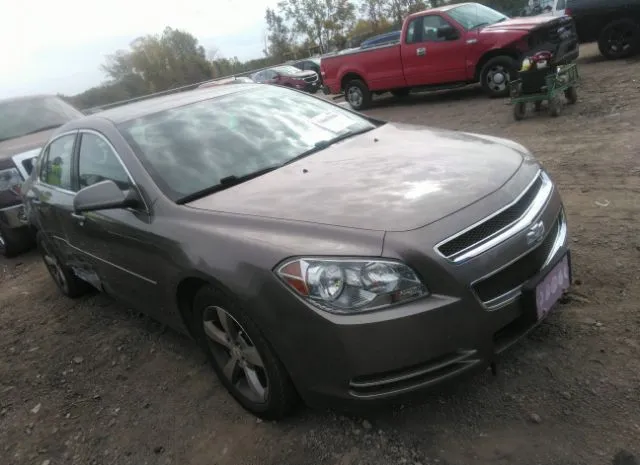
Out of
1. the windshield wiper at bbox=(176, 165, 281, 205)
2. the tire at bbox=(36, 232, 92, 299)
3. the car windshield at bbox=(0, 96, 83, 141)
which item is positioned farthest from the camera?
the car windshield at bbox=(0, 96, 83, 141)

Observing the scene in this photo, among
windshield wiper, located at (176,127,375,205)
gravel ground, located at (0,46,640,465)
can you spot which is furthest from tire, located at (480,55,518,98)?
windshield wiper, located at (176,127,375,205)

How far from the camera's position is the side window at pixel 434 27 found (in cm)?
1025

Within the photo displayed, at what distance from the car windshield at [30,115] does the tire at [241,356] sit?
229 inches

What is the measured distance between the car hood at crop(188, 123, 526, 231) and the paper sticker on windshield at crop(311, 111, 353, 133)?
0.99 ft

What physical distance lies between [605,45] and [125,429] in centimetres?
1110

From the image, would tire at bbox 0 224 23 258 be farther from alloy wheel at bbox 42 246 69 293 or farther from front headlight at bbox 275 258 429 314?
front headlight at bbox 275 258 429 314

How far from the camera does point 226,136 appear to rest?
10.6ft

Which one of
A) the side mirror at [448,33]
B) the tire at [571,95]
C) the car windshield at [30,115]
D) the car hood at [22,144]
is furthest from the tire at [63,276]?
the side mirror at [448,33]

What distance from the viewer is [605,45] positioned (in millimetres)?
10383

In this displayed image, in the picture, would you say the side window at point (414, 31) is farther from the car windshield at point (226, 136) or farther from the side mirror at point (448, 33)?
the car windshield at point (226, 136)

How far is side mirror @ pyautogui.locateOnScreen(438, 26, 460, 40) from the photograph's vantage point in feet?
33.0

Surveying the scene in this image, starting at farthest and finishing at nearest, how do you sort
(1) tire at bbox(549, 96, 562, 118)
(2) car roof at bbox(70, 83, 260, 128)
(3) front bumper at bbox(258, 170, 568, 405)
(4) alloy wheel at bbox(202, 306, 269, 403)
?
(1) tire at bbox(549, 96, 562, 118), (2) car roof at bbox(70, 83, 260, 128), (4) alloy wheel at bbox(202, 306, 269, 403), (3) front bumper at bbox(258, 170, 568, 405)

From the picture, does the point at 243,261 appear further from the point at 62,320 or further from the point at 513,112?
the point at 513,112

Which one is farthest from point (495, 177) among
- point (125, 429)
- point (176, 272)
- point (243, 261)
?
point (125, 429)
